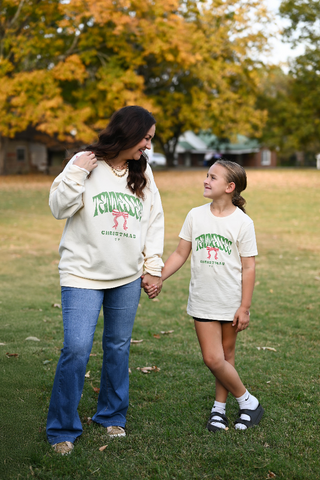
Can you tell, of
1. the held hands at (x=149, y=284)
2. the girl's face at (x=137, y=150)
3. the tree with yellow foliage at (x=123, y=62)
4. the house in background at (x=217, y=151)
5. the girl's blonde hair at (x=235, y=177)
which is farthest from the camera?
the house in background at (x=217, y=151)

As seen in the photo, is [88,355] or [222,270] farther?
[222,270]

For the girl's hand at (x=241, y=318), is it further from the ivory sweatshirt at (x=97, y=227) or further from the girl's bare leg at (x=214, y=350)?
the ivory sweatshirt at (x=97, y=227)

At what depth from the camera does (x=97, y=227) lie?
3150 mm

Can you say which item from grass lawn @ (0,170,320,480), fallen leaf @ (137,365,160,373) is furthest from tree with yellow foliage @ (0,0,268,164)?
fallen leaf @ (137,365,160,373)

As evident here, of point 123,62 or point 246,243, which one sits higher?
point 123,62

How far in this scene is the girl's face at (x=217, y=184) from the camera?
3.51m

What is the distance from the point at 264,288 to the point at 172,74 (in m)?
23.2

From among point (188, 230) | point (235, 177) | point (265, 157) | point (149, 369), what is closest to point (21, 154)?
point (149, 369)

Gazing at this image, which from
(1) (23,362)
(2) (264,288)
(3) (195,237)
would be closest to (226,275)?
(3) (195,237)

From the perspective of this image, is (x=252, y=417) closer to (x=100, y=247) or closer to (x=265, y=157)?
(x=100, y=247)

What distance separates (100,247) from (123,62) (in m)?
24.9

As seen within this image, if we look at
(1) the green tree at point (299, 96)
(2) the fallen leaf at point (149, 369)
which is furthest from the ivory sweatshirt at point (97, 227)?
(1) the green tree at point (299, 96)

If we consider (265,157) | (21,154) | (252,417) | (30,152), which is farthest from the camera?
(265,157)

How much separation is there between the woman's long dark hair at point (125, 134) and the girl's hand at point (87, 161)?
0.11 metres
